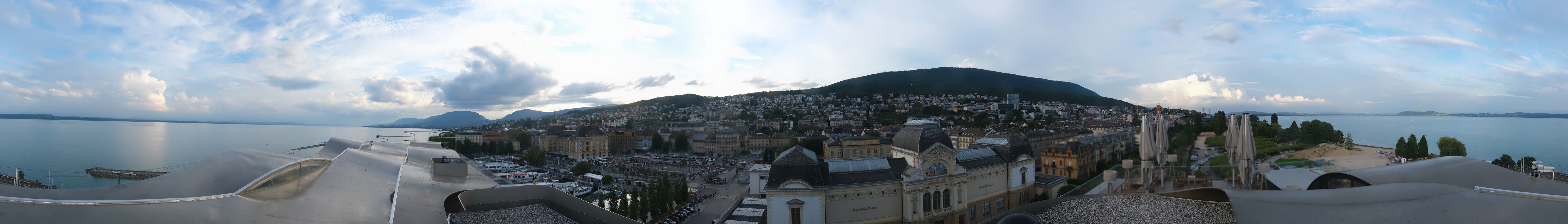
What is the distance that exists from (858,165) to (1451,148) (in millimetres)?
21149

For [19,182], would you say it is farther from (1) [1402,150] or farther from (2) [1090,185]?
(1) [1402,150]

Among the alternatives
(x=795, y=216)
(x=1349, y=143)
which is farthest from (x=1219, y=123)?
(x=795, y=216)

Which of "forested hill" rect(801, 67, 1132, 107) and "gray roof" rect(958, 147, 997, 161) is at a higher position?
"forested hill" rect(801, 67, 1132, 107)

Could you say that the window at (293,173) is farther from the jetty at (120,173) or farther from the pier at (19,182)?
the jetty at (120,173)

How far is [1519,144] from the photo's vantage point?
19219 millimetres

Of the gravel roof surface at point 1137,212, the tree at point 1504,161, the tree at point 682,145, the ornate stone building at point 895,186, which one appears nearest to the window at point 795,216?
the ornate stone building at point 895,186

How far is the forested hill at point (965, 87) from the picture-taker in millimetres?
75375

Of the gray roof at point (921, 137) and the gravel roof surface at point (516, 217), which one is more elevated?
the gray roof at point (921, 137)

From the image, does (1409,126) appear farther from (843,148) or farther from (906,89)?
(906,89)

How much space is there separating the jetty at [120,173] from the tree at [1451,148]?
40887 mm

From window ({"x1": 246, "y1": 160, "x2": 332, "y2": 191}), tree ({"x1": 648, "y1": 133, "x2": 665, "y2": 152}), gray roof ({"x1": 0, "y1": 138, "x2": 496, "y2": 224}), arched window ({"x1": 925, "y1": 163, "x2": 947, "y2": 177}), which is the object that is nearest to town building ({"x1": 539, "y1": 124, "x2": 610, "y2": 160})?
tree ({"x1": 648, "y1": 133, "x2": 665, "y2": 152})

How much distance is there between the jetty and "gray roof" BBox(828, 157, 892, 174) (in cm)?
2007

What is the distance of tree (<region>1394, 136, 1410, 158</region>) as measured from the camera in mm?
16094

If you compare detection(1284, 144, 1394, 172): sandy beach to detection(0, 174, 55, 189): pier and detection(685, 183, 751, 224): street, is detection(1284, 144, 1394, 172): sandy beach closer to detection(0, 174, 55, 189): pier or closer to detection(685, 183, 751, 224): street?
detection(685, 183, 751, 224): street
